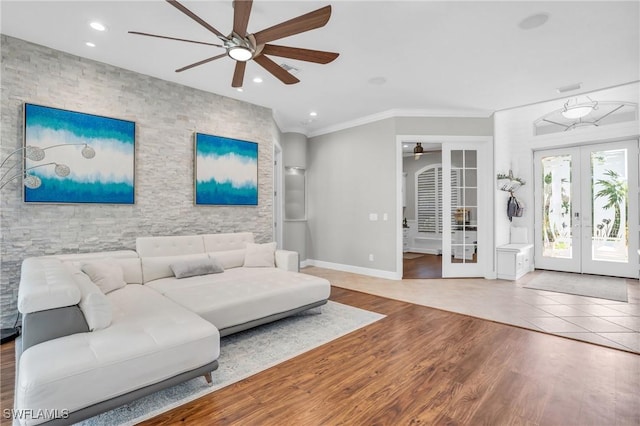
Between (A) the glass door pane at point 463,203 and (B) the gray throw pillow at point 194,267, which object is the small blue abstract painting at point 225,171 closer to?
(B) the gray throw pillow at point 194,267

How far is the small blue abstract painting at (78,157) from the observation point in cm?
326

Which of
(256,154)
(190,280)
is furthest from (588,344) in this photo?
(256,154)

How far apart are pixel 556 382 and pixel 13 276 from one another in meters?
5.11

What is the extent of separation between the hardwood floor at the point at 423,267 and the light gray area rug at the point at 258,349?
2494 mm

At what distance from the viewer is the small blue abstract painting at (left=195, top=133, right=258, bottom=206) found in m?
4.57

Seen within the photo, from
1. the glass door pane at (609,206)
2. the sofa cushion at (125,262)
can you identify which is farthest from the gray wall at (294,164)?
the glass door pane at (609,206)

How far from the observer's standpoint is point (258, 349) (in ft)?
9.04

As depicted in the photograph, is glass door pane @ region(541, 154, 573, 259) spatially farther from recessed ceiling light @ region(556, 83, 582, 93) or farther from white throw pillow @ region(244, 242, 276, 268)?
white throw pillow @ region(244, 242, 276, 268)

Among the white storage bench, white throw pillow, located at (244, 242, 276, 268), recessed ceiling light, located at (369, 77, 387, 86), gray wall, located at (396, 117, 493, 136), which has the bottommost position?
the white storage bench

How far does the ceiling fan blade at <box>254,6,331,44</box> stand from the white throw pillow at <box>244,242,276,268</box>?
2.77 metres

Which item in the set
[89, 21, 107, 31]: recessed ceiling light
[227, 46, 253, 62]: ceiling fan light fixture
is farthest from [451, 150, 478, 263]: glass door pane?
[89, 21, 107, 31]: recessed ceiling light

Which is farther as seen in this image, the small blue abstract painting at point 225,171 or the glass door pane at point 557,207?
the glass door pane at point 557,207

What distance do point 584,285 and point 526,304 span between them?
1.88 metres

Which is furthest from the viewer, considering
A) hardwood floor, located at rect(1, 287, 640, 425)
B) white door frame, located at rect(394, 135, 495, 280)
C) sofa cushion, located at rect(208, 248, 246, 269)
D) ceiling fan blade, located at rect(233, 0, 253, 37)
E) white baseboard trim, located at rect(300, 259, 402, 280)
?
white baseboard trim, located at rect(300, 259, 402, 280)
